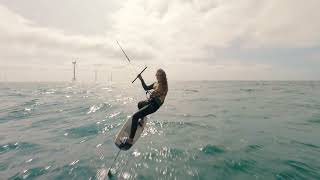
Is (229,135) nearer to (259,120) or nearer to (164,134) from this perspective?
(164,134)

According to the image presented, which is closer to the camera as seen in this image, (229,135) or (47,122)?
(229,135)

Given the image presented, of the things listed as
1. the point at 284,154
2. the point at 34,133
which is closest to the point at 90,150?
the point at 34,133

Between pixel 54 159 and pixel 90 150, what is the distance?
2.03 meters

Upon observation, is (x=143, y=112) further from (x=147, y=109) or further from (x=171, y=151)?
(x=171, y=151)

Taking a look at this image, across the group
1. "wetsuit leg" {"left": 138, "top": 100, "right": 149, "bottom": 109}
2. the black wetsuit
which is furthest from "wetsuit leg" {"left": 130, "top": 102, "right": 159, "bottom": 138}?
"wetsuit leg" {"left": 138, "top": 100, "right": 149, "bottom": 109}

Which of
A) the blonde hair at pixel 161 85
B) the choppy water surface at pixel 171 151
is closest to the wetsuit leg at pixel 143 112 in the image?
the blonde hair at pixel 161 85

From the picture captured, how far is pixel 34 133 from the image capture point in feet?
59.8

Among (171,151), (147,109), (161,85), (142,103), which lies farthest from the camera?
(171,151)

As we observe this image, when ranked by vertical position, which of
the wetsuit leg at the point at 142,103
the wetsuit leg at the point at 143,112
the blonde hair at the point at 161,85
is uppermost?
the blonde hair at the point at 161,85

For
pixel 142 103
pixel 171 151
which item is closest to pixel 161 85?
pixel 142 103

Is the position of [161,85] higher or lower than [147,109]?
higher

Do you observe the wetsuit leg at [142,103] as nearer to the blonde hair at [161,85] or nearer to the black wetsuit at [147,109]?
the black wetsuit at [147,109]

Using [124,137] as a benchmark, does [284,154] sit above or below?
below

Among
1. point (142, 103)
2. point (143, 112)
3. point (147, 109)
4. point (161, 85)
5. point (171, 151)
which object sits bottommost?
point (171, 151)
